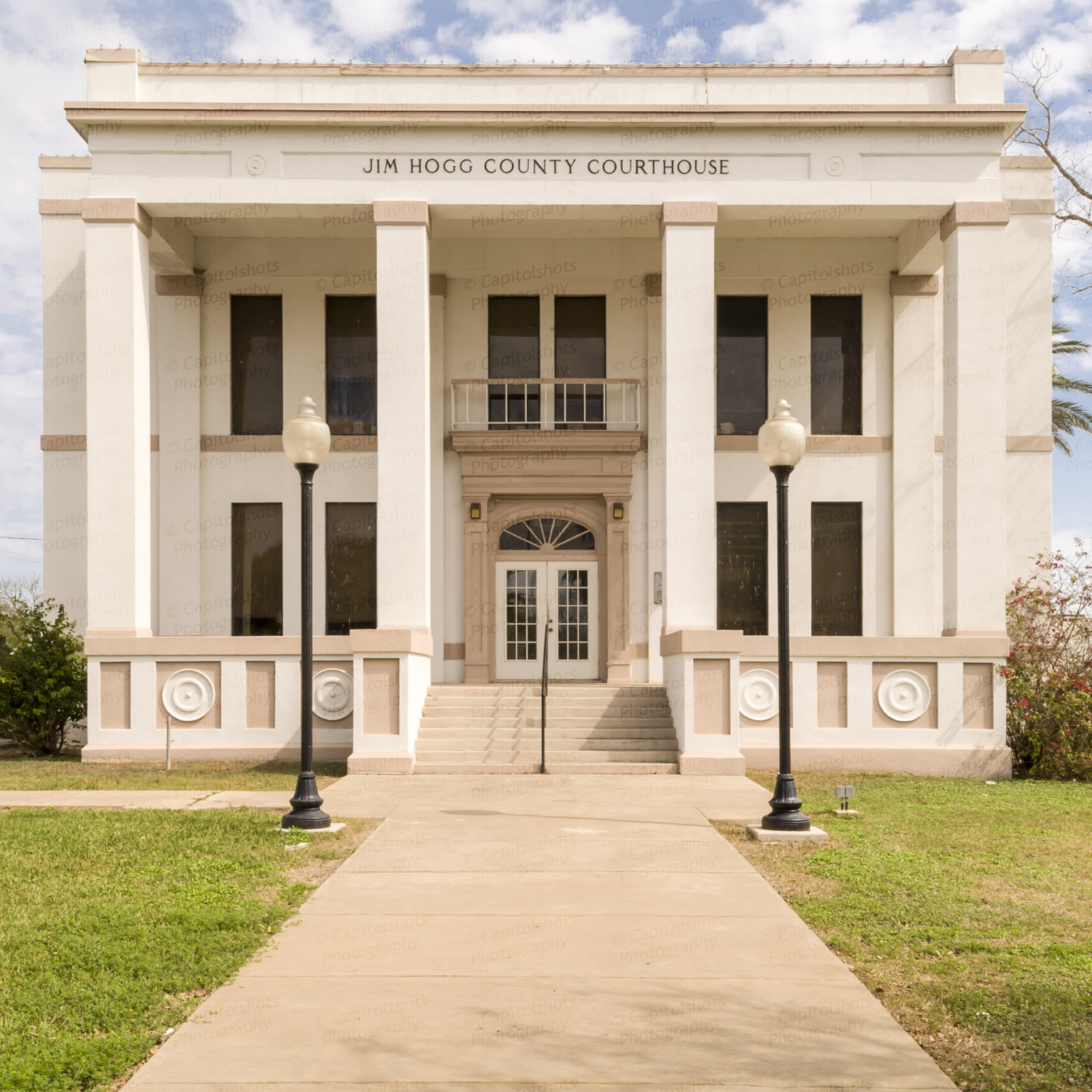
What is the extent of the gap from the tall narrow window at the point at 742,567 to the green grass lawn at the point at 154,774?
722cm

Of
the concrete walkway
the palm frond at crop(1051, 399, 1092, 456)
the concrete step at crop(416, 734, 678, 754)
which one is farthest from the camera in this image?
the palm frond at crop(1051, 399, 1092, 456)

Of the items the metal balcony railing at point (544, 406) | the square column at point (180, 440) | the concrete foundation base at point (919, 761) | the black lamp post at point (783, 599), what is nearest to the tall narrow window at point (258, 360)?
the square column at point (180, 440)

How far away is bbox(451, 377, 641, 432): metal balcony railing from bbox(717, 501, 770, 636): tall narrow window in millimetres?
2284

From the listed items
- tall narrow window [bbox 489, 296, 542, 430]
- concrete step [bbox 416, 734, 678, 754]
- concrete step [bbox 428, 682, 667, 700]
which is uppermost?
tall narrow window [bbox 489, 296, 542, 430]

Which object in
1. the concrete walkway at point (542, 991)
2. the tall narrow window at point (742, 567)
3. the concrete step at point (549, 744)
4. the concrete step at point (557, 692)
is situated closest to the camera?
the concrete walkway at point (542, 991)

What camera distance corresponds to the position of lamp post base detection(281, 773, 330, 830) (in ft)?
30.7

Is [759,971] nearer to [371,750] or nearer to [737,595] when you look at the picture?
[371,750]

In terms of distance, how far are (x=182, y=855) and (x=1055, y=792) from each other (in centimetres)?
974

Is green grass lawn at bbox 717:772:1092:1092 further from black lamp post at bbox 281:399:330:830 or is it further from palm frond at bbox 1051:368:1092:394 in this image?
palm frond at bbox 1051:368:1092:394

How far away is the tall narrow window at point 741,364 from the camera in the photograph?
61.6 feet

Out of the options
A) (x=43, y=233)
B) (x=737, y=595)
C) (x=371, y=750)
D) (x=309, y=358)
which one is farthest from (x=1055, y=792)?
(x=43, y=233)

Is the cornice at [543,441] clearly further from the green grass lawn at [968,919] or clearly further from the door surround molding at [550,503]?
the green grass lawn at [968,919]

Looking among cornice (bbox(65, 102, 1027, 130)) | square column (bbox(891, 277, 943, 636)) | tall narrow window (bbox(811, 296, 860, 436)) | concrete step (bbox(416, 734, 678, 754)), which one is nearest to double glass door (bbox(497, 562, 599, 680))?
concrete step (bbox(416, 734, 678, 754))

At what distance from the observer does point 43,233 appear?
18.5 metres
